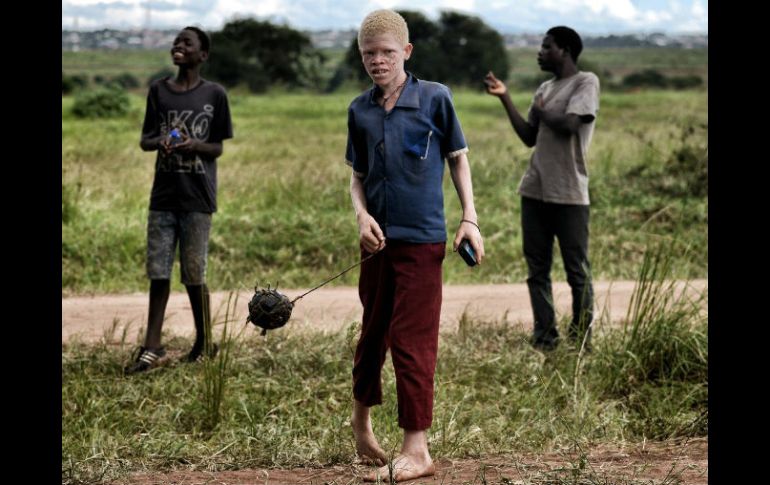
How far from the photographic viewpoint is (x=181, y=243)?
19.5ft

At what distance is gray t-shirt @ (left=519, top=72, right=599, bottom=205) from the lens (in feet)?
19.6

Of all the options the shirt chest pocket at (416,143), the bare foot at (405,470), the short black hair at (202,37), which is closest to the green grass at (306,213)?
the short black hair at (202,37)

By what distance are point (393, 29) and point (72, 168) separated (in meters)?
10.9

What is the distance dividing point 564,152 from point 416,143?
92.5 inches

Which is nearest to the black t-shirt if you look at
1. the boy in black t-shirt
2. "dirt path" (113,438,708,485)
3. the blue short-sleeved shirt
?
the boy in black t-shirt

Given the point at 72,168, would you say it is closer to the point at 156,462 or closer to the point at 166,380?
the point at 166,380

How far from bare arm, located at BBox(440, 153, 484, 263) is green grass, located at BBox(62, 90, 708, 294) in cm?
219

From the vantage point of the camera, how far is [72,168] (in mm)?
13859

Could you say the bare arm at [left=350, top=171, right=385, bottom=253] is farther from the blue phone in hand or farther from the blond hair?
the blond hair

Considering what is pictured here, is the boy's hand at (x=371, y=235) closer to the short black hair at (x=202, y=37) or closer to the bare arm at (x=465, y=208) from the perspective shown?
the bare arm at (x=465, y=208)

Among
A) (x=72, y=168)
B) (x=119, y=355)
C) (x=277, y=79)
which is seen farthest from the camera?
(x=277, y=79)

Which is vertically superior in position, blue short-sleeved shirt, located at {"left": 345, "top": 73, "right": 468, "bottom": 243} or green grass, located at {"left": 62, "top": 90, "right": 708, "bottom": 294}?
blue short-sleeved shirt, located at {"left": 345, "top": 73, "right": 468, "bottom": 243}
